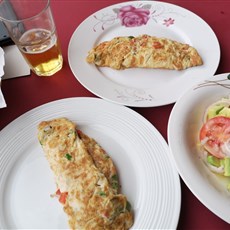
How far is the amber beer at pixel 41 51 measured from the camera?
3.43ft

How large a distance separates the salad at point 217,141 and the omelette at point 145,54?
258 mm

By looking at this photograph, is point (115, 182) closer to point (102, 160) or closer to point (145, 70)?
point (102, 160)

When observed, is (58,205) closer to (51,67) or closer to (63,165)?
(63,165)

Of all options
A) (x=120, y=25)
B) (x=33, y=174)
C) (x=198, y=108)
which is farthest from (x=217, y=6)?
(x=33, y=174)

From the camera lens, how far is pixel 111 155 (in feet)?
2.90

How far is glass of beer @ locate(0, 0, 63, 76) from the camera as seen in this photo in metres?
1.04

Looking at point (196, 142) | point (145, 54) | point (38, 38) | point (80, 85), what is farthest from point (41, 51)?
point (196, 142)

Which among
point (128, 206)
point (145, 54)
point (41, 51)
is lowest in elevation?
point (128, 206)

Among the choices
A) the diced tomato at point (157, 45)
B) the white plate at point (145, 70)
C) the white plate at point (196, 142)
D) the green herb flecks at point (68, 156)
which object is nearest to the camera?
the white plate at point (196, 142)

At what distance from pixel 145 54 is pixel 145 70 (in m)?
0.06

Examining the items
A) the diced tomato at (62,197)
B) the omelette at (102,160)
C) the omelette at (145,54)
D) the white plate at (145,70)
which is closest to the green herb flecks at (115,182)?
the omelette at (102,160)

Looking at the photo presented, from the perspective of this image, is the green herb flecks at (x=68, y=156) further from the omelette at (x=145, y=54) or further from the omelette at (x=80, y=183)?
the omelette at (x=145, y=54)

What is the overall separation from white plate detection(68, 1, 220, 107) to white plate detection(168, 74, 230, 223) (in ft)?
0.24

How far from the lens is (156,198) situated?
0.77 meters
